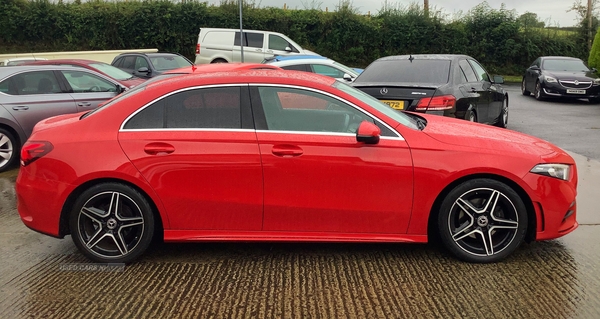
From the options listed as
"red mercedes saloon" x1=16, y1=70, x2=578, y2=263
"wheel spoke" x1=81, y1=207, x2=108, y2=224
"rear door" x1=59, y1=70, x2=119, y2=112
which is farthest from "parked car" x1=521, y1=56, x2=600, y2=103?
"wheel spoke" x1=81, y1=207, x2=108, y2=224

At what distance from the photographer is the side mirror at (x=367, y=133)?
412 cm

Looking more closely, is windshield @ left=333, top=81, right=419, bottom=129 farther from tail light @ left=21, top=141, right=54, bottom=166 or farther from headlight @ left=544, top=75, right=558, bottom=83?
headlight @ left=544, top=75, right=558, bottom=83

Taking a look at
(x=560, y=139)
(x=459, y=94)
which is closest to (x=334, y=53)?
(x=560, y=139)

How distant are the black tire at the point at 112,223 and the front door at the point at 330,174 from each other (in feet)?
3.12

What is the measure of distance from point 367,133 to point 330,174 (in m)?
0.41

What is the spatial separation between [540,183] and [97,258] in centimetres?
343

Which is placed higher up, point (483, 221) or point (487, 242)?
point (483, 221)

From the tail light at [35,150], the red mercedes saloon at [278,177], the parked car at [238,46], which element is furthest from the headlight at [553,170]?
the parked car at [238,46]

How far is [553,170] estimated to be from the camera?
429cm

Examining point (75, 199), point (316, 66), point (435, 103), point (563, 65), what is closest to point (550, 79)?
point (563, 65)

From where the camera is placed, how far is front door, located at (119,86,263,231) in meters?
4.22

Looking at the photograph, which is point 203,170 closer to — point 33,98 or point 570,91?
point 33,98

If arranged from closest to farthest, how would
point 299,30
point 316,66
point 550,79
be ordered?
point 316,66 → point 550,79 → point 299,30

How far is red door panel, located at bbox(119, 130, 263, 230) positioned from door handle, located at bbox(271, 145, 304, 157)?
144 mm
